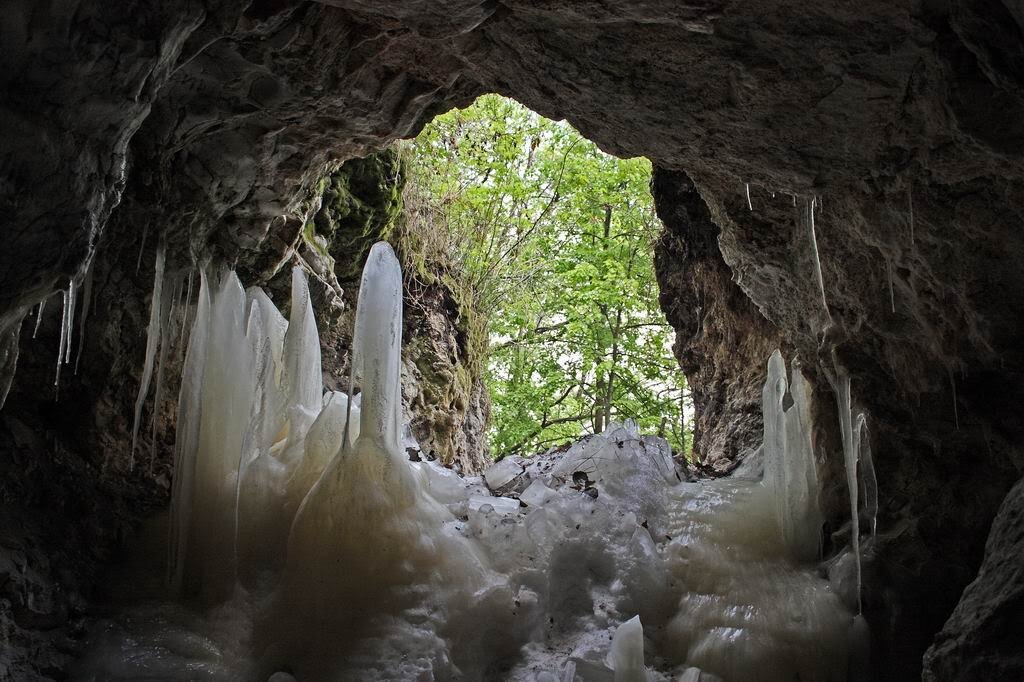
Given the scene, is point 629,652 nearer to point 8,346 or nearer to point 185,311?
point 8,346

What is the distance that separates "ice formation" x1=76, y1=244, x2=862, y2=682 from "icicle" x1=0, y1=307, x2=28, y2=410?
1.25 m

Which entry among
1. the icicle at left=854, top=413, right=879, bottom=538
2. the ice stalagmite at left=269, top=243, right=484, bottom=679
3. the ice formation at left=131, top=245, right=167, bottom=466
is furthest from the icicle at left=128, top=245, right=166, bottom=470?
the icicle at left=854, top=413, right=879, bottom=538

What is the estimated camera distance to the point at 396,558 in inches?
169

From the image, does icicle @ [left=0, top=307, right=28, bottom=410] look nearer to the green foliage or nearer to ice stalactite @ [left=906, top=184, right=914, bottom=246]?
ice stalactite @ [left=906, top=184, right=914, bottom=246]

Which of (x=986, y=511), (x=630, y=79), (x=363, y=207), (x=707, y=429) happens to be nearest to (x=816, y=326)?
(x=986, y=511)

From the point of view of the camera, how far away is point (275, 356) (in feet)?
17.2

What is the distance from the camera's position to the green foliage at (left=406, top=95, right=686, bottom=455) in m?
8.39

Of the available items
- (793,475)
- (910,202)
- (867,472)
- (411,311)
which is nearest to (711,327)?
(793,475)

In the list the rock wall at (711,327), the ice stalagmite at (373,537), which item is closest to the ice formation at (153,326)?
the ice stalagmite at (373,537)

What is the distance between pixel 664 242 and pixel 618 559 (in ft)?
11.7

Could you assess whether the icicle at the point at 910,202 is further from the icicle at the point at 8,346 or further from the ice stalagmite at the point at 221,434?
the ice stalagmite at the point at 221,434

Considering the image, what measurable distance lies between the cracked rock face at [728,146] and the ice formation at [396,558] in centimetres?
40

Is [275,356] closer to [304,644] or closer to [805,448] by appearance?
[304,644]

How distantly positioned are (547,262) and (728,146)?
6.27 meters
